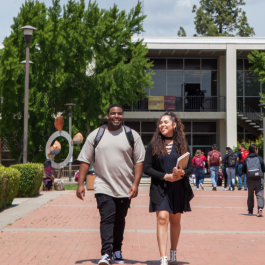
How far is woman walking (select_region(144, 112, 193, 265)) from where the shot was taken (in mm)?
4820

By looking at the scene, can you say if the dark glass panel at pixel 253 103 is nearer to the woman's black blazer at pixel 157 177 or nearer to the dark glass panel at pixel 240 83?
the dark glass panel at pixel 240 83

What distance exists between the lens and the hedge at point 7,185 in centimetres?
1007

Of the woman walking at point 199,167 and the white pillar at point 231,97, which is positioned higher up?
the white pillar at point 231,97

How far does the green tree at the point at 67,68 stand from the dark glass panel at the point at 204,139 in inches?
243

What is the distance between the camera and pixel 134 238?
7.04 metres

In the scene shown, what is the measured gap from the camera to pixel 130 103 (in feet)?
91.8

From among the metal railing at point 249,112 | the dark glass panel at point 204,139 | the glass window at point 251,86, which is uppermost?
the glass window at point 251,86

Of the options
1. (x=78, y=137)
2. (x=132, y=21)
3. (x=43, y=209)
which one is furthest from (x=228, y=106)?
(x=43, y=209)

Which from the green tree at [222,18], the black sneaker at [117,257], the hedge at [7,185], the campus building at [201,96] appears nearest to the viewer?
the black sneaker at [117,257]

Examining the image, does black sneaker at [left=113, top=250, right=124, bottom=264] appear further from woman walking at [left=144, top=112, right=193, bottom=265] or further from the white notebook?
the white notebook

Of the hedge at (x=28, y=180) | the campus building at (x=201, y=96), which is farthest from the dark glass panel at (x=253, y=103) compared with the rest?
the hedge at (x=28, y=180)

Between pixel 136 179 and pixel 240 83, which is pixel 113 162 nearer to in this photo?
pixel 136 179

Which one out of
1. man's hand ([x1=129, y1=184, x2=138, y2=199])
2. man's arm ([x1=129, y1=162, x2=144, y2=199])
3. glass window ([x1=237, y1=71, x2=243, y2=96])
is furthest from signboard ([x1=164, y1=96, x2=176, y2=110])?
man's hand ([x1=129, y1=184, x2=138, y2=199])

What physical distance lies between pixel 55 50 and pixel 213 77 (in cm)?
1174
